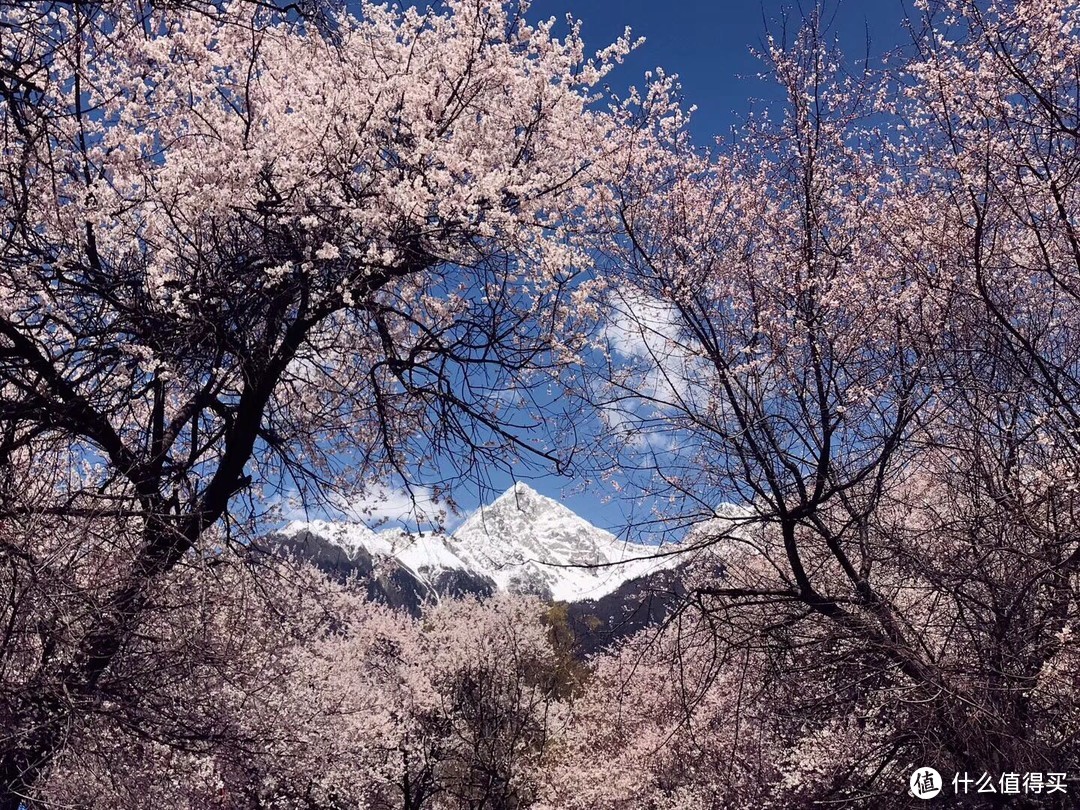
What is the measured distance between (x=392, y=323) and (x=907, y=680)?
5.41m

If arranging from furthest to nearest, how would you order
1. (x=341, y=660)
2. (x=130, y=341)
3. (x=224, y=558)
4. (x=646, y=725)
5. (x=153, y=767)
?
1. (x=341, y=660)
2. (x=646, y=725)
3. (x=153, y=767)
4. (x=224, y=558)
5. (x=130, y=341)

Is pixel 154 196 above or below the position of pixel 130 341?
above

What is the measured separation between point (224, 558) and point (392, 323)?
9.15ft

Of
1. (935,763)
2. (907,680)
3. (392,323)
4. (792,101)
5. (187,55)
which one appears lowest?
(935,763)

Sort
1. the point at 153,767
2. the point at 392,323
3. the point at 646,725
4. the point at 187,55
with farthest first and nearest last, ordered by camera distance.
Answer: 1. the point at 646,725
2. the point at 153,767
3. the point at 392,323
4. the point at 187,55

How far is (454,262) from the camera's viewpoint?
5.80 metres

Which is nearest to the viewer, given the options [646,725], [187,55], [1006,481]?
[1006,481]

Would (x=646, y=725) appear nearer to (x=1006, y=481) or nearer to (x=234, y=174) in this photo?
(x=1006, y=481)

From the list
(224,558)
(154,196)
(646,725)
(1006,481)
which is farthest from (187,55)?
(646,725)

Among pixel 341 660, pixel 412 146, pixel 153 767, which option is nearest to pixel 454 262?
pixel 412 146

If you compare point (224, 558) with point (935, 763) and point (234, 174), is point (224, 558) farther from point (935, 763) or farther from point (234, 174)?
point (935, 763)

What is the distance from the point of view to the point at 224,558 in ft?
20.1

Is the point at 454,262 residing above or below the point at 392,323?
below

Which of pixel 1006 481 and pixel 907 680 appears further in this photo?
pixel 907 680
